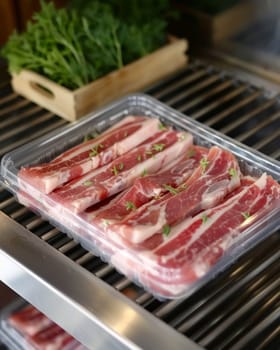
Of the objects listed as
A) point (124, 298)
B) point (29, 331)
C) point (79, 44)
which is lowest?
point (29, 331)

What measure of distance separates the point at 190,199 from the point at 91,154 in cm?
21

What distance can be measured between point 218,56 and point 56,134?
0.48 metres

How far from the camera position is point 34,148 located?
3.85ft

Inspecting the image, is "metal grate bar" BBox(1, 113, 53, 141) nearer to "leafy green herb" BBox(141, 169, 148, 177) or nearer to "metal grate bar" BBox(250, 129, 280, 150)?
"leafy green herb" BBox(141, 169, 148, 177)

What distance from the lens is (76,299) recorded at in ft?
3.01

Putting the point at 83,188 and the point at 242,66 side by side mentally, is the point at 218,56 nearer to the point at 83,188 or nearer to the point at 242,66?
the point at 242,66

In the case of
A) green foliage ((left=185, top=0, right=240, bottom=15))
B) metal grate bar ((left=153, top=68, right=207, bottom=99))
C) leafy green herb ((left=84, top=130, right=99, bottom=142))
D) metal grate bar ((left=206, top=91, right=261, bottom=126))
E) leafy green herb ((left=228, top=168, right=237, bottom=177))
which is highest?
green foliage ((left=185, top=0, right=240, bottom=15))

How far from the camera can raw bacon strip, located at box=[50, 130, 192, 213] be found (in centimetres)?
103

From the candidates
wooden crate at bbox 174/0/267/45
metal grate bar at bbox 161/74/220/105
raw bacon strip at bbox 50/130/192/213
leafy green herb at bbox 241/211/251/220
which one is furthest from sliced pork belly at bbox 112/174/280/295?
wooden crate at bbox 174/0/267/45

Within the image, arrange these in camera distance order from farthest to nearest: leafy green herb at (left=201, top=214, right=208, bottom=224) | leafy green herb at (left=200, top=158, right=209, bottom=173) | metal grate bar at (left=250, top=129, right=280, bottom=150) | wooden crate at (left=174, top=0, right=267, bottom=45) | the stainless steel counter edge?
1. wooden crate at (left=174, top=0, right=267, bottom=45)
2. metal grate bar at (left=250, top=129, right=280, bottom=150)
3. leafy green herb at (left=200, top=158, right=209, bottom=173)
4. leafy green herb at (left=201, top=214, right=208, bottom=224)
5. the stainless steel counter edge

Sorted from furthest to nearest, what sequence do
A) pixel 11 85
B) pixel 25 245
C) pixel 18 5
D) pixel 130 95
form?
1. pixel 18 5
2. pixel 11 85
3. pixel 130 95
4. pixel 25 245

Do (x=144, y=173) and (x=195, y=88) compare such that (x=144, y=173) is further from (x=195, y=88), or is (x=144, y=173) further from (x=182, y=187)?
(x=195, y=88)

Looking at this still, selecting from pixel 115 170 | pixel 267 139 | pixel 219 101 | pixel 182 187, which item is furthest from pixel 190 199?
pixel 219 101

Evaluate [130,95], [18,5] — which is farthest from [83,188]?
[18,5]
